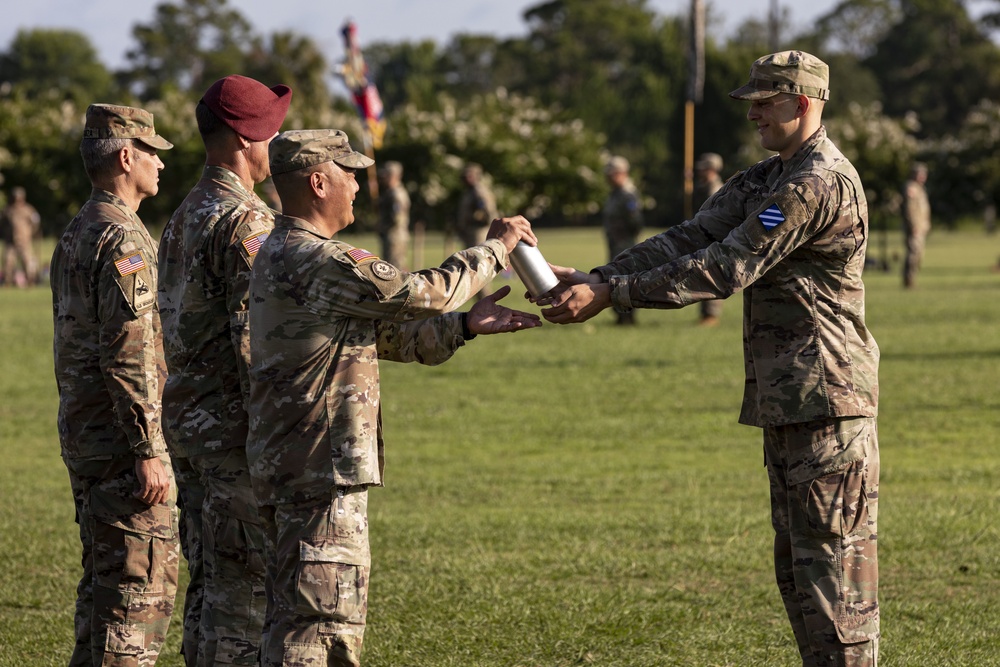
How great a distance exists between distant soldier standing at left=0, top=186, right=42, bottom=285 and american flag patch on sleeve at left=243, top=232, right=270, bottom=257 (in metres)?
30.8

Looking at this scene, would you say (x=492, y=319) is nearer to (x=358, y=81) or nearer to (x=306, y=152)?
(x=306, y=152)

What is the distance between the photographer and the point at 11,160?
3875 cm

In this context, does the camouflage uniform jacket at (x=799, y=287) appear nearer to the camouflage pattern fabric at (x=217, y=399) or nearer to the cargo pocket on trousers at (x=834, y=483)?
the cargo pocket on trousers at (x=834, y=483)

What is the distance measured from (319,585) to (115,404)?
4.73 ft

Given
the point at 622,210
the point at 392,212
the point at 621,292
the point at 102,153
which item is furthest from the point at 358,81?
the point at 621,292

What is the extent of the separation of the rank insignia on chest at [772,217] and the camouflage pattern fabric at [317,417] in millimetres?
1239

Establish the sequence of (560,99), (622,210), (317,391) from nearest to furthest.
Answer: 1. (317,391)
2. (622,210)
3. (560,99)

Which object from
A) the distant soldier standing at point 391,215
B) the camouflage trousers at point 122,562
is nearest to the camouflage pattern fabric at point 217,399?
the camouflage trousers at point 122,562

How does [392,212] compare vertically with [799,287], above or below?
above

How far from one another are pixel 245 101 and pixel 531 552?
4099 millimetres

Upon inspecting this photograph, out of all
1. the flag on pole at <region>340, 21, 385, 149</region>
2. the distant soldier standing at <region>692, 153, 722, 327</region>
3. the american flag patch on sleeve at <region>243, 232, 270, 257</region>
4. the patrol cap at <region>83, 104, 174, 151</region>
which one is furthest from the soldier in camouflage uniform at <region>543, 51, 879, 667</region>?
the flag on pole at <region>340, 21, 385, 149</region>

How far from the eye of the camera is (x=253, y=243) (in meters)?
4.82

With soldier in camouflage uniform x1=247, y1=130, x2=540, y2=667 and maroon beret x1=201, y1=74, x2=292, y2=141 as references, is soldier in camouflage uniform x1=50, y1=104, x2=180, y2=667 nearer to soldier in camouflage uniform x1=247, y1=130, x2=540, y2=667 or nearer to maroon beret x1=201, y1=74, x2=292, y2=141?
maroon beret x1=201, y1=74, x2=292, y2=141

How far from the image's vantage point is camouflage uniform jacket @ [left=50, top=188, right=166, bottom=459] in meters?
5.38
